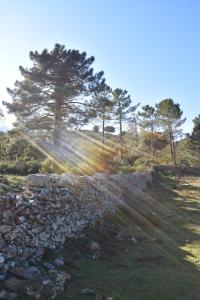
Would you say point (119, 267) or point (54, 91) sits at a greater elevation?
point (54, 91)

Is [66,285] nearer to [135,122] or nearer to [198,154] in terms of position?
[198,154]

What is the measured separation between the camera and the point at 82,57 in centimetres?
2961

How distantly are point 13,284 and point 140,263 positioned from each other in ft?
13.2

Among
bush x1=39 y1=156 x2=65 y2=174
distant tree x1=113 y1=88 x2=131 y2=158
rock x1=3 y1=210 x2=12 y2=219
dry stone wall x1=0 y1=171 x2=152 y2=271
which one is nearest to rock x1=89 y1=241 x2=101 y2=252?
Result: dry stone wall x1=0 y1=171 x2=152 y2=271

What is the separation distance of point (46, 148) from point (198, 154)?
33.1 meters

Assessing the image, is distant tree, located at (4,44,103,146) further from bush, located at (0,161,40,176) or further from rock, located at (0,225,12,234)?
rock, located at (0,225,12,234)

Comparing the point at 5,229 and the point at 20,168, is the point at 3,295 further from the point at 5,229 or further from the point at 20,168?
the point at 20,168

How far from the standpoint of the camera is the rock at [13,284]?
6.30m

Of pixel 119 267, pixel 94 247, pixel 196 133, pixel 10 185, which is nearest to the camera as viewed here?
pixel 119 267

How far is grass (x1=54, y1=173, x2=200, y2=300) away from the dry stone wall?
641 millimetres

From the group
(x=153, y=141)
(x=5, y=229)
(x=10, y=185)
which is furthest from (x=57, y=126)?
(x=153, y=141)

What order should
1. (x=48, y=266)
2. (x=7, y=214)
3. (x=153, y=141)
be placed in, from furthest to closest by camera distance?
(x=153, y=141) < (x=7, y=214) < (x=48, y=266)

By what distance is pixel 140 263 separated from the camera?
30.5ft

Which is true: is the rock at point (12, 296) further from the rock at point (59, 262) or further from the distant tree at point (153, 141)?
the distant tree at point (153, 141)
